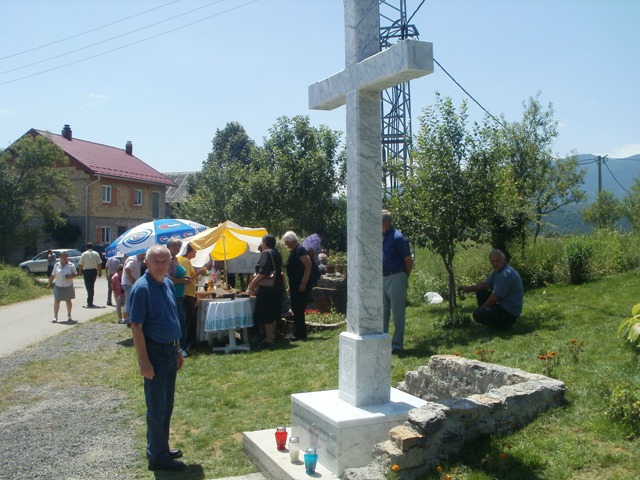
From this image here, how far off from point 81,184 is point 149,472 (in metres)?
36.5

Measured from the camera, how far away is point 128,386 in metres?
8.23

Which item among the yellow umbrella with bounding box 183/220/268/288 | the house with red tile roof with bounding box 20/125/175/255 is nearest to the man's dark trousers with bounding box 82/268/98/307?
the yellow umbrella with bounding box 183/220/268/288

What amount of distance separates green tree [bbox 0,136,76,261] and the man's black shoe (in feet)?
88.3

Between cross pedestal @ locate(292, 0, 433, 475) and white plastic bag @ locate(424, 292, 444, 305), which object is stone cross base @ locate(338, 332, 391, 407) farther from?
white plastic bag @ locate(424, 292, 444, 305)

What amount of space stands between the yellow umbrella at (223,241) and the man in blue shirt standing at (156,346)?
6.69 metres

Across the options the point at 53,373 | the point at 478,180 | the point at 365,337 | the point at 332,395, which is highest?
the point at 478,180

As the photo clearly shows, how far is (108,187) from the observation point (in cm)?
4062

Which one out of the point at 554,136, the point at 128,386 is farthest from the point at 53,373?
the point at 554,136

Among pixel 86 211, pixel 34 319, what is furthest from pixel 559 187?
pixel 86 211

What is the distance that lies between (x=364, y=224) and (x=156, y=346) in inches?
78.5

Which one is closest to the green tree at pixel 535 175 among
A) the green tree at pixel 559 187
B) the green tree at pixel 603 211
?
the green tree at pixel 559 187

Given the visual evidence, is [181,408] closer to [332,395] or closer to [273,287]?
[332,395]

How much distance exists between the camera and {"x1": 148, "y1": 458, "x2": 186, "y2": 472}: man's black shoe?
512cm

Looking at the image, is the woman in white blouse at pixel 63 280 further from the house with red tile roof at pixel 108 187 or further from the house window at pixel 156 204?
the house window at pixel 156 204
